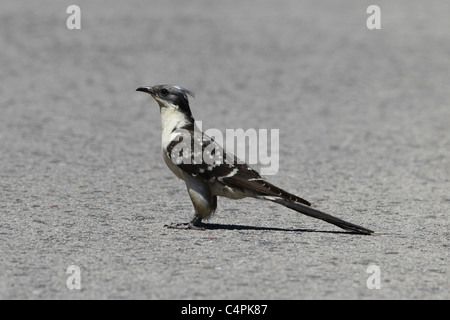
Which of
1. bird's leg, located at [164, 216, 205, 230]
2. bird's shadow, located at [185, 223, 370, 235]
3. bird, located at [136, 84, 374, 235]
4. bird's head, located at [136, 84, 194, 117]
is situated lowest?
bird's shadow, located at [185, 223, 370, 235]

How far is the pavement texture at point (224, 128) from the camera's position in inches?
226

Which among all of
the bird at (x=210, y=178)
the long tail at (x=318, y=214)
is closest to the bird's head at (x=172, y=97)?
the bird at (x=210, y=178)

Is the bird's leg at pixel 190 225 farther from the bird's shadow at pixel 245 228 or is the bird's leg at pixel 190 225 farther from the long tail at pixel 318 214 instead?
the long tail at pixel 318 214

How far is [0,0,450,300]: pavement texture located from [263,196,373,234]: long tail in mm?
127

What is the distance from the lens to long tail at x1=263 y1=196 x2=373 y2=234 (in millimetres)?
6684

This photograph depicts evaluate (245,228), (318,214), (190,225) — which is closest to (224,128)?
(245,228)

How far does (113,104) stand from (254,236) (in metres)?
6.99

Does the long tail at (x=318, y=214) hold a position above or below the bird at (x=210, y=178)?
below

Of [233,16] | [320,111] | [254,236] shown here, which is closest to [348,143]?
[320,111]

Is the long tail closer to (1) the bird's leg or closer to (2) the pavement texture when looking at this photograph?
(2) the pavement texture

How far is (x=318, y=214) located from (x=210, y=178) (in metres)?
0.95

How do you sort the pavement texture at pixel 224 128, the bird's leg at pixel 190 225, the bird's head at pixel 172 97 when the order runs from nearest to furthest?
1. the pavement texture at pixel 224 128
2. the bird's leg at pixel 190 225
3. the bird's head at pixel 172 97

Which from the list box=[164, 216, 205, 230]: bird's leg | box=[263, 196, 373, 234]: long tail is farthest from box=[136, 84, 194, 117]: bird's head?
box=[263, 196, 373, 234]: long tail

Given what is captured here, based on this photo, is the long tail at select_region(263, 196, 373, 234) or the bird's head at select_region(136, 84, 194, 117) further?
the bird's head at select_region(136, 84, 194, 117)
